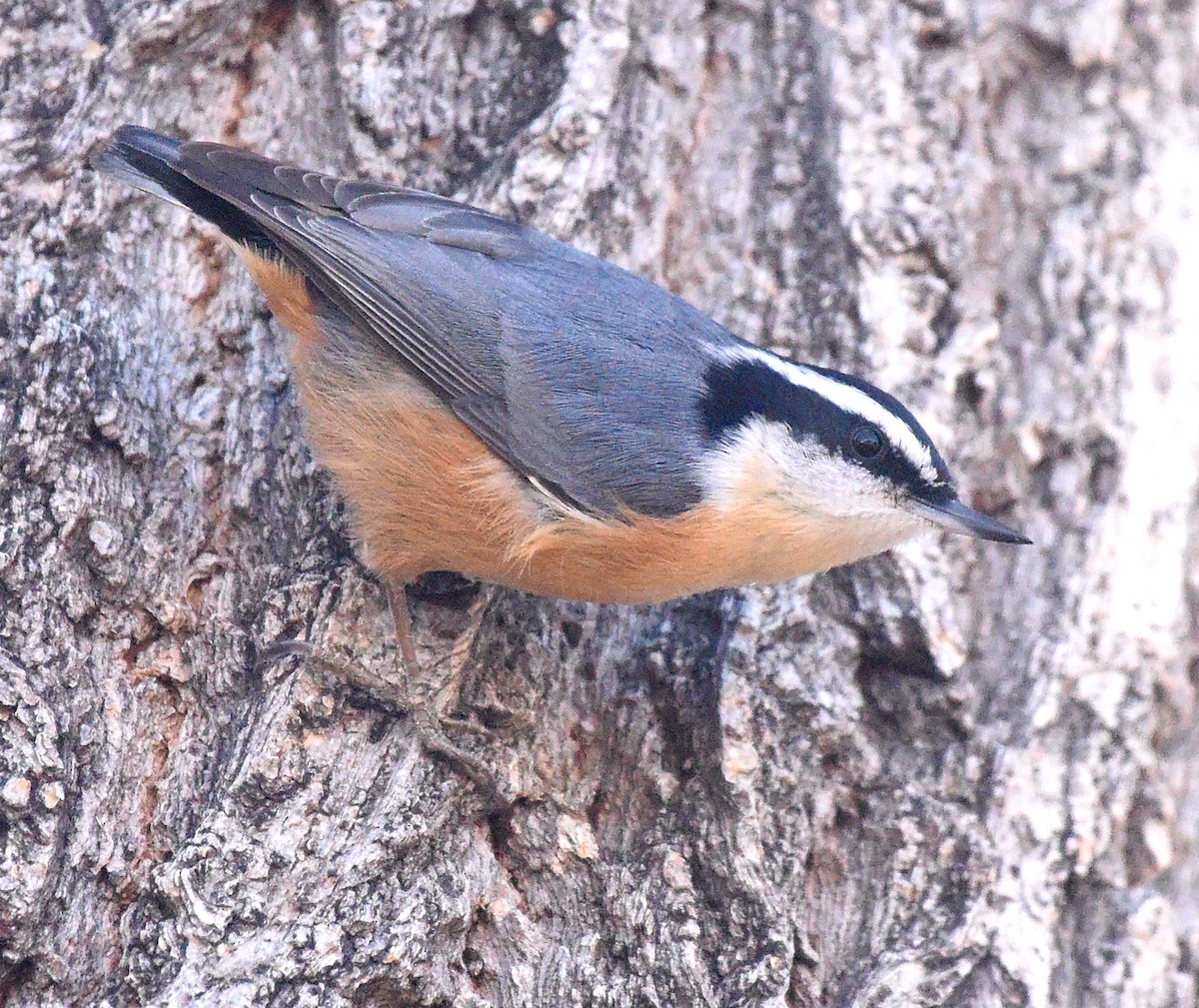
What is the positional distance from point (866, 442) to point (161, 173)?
1.50 meters

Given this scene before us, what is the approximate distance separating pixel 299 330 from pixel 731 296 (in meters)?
0.99

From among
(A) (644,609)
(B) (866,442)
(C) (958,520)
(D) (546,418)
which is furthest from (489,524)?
(C) (958,520)

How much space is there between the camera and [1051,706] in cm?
273

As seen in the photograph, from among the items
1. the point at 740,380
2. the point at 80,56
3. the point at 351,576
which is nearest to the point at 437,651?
the point at 351,576

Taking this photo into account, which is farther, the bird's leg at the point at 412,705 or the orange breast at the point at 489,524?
the orange breast at the point at 489,524

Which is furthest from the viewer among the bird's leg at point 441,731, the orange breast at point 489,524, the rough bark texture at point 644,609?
the orange breast at point 489,524

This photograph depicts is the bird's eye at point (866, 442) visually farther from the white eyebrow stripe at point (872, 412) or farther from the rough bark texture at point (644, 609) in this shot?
the rough bark texture at point (644, 609)

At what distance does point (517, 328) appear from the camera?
8.80 ft

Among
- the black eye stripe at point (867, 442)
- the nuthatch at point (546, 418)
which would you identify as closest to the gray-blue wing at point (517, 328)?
the nuthatch at point (546, 418)

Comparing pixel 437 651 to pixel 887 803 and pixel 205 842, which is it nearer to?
pixel 205 842

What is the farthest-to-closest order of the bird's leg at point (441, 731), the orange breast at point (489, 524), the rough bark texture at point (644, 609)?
the orange breast at point (489, 524) → the bird's leg at point (441, 731) → the rough bark texture at point (644, 609)

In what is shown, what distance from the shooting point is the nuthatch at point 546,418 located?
2.61m

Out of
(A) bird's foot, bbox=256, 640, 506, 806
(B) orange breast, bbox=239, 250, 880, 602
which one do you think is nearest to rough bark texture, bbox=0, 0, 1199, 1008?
(A) bird's foot, bbox=256, 640, 506, 806

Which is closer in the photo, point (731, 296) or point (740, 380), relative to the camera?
point (740, 380)
